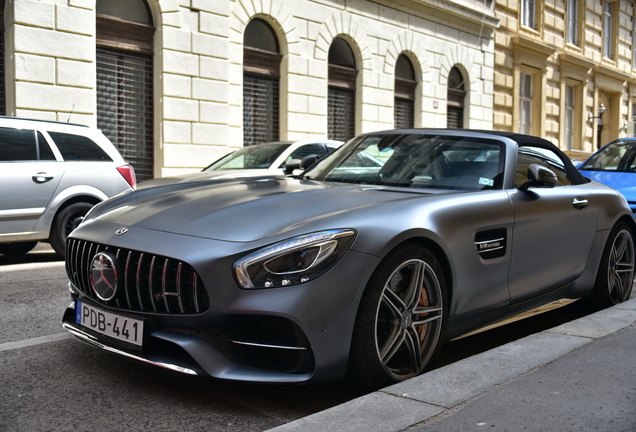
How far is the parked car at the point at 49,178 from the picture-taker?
7879mm

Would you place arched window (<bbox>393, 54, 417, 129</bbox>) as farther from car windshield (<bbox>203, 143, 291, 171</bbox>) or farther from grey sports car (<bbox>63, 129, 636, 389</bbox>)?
grey sports car (<bbox>63, 129, 636, 389</bbox>)

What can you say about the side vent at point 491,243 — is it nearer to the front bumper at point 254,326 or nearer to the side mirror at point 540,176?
the side mirror at point 540,176

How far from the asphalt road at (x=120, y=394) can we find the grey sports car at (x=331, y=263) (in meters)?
0.24

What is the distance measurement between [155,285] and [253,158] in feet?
25.3

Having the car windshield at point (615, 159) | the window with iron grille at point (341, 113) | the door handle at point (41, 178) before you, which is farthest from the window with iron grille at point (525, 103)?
the door handle at point (41, 178)

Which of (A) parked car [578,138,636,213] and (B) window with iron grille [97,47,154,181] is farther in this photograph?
(B) window with iron grille [97,47,154,181]

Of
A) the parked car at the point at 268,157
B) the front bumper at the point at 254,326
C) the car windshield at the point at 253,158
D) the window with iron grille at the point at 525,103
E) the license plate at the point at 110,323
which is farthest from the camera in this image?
the window with iron grille at the point at 525,103

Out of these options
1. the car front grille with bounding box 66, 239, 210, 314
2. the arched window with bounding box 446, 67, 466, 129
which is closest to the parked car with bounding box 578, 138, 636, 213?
the car front grille with bounding box 66, 239, 210, 314

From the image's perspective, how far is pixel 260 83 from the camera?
1638 centimetres

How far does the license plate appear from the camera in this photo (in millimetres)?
3170

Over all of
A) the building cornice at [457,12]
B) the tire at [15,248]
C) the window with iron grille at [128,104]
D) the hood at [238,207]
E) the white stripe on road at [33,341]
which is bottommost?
the white stripe on road at [33,341]

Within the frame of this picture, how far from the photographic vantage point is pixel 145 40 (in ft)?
45.6

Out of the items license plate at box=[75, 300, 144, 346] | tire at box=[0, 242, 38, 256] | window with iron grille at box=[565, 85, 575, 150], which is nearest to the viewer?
license plate at box=[75, 300, 144, 346]

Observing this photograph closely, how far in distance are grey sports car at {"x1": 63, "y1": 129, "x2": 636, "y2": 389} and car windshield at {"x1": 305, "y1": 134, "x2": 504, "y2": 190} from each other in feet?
0.03
